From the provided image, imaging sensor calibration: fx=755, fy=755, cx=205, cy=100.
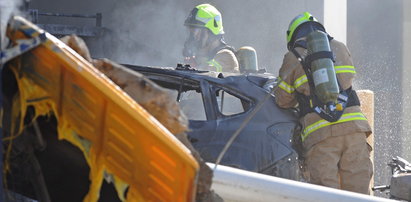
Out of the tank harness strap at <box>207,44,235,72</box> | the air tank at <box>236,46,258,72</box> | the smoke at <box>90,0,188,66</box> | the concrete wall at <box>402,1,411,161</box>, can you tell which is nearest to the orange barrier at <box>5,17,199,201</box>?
the tank harness strap at <box>207,44,235,72</box>

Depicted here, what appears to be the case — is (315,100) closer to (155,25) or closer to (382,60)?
(382,60)

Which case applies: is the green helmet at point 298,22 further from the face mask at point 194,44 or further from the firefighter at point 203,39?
the face mask at point 194,44

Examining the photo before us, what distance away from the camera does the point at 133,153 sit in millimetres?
2533

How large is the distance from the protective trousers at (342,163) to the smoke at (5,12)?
307 cm

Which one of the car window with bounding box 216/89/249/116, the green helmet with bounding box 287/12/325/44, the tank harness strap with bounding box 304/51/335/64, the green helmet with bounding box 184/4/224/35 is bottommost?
the car window with bounding box 216/89/249/116

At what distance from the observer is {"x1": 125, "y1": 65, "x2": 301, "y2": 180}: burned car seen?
516 centimetres

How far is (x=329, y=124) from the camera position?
5.30 m

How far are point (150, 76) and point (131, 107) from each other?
2921 millimetres

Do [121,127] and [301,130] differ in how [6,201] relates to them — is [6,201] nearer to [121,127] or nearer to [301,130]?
[121,127]

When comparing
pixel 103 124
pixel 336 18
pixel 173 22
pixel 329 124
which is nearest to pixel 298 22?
pixel 329 124

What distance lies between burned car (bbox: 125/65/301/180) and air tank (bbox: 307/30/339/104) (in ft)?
1.36

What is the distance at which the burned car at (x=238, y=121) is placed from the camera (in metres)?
5.16

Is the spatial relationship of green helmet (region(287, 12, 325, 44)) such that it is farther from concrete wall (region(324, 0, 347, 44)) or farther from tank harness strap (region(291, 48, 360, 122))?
concrete wall (region(324, 0, 347, 44))

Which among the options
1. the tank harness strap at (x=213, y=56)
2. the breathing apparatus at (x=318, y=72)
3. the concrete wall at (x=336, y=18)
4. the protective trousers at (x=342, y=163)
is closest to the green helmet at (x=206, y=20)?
the tank harness strap at (x=213, y=56)
